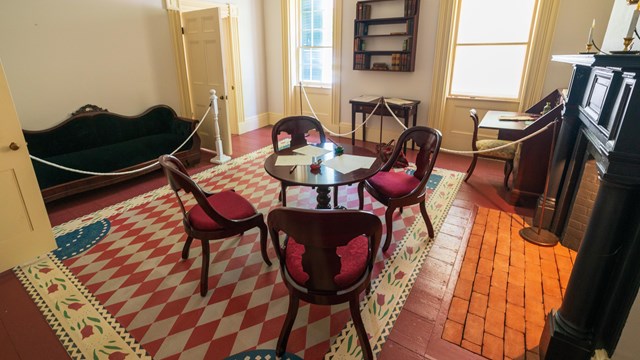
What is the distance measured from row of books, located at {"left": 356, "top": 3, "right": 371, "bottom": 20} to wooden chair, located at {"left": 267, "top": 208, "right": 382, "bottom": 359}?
450cm

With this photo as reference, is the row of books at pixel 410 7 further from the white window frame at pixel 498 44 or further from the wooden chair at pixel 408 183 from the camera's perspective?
the wooden chair at pixel 408 183

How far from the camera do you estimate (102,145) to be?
436 centimetres

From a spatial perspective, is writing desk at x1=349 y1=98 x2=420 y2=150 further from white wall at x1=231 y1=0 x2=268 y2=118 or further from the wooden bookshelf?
white wall at x1=231 y1=0 x2=268 y2=118

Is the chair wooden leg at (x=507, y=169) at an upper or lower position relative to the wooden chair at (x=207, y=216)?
lower

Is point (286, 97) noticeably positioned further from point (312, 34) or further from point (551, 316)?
point (551, 316)

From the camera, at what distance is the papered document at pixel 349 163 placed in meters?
2.62

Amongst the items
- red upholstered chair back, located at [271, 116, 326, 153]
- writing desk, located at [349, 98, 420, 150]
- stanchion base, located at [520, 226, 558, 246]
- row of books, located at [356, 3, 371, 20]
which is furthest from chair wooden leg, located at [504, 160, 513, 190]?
row of books, located at [356, 3, 371, 20]

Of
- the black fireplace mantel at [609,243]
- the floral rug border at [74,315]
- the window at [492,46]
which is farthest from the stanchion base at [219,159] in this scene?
the black fireplace mantel at [609,243]

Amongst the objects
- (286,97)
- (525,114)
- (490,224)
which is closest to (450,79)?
(525,114)

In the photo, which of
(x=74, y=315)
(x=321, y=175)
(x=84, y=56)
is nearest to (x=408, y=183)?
(x=321, y=175)

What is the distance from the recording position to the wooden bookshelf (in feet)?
16.3

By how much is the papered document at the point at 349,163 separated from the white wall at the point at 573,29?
10.5 ft

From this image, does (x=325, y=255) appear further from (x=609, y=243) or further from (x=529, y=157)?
(x=529, y=157)

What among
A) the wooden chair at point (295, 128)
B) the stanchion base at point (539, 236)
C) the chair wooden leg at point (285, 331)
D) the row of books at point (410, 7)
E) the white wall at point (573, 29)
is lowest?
the stanchion base at point (539, 236)
